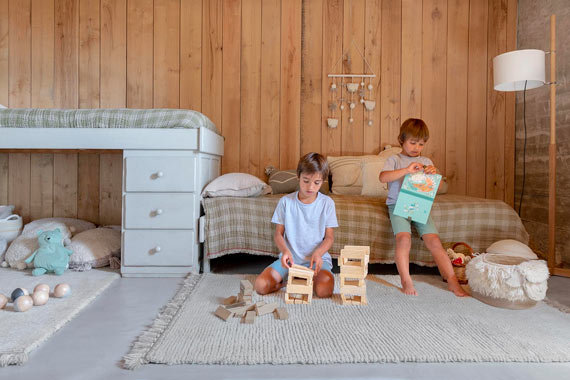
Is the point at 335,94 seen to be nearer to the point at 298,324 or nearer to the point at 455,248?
the point at 455,248

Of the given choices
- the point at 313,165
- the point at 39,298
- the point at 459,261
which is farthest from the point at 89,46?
the point at 459,261

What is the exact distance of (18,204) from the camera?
121 inches

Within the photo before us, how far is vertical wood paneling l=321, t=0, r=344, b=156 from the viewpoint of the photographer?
315cm

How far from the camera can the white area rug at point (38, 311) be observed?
133 cm

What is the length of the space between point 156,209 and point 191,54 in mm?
1435

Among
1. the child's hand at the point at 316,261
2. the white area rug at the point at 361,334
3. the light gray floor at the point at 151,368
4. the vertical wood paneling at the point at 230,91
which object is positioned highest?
the vertical wood paneling at the point at 230,91

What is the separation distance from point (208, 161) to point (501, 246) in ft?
5.70

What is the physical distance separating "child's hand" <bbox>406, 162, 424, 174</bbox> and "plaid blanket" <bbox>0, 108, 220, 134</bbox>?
116 cm

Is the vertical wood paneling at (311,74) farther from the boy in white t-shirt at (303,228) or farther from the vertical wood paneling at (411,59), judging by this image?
the boy in white t-shirt at (303,228)

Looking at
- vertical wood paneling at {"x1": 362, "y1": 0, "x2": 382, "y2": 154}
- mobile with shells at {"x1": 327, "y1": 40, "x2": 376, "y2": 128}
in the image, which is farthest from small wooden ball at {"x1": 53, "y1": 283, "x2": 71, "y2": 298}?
vertical wood paneling at {"x1": 362, "y1": 0, "x2": 382, "y2": 154}

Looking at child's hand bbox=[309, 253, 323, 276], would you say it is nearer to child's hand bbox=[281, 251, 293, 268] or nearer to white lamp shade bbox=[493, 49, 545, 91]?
child's hand bbox=[281, 251, 293, 268]

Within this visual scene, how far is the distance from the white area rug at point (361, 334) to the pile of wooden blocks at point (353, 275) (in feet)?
0.16

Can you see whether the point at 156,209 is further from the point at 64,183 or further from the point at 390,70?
the point at 390,70

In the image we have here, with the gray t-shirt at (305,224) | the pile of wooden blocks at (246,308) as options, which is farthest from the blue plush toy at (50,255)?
the gray t-shirt at (305,224)
